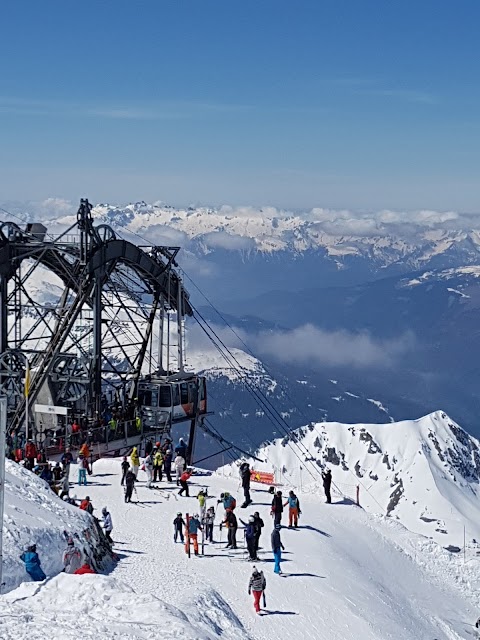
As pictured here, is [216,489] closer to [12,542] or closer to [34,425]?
[34,425]

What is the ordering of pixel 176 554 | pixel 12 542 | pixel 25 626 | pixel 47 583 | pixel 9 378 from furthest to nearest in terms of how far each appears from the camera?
1. pixel 9 378
2. pixel 176 554
3. pixel 12 542
4. pixel 47 583
5. pixel 25 626

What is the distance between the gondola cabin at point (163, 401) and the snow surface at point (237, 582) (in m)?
7.73

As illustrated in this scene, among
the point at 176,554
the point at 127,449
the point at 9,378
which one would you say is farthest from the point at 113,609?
the point at 9,378

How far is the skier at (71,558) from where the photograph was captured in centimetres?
2053

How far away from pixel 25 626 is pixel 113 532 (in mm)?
12214

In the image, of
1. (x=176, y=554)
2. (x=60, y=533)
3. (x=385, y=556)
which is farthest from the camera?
(x=385, y=556)

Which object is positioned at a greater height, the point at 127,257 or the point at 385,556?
the point at 127,257

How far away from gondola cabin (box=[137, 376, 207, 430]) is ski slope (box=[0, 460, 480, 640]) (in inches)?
333

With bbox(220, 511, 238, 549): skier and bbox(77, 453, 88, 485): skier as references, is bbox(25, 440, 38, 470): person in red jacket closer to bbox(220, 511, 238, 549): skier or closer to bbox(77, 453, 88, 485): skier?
bbox(77, 453, 88, 485): skier

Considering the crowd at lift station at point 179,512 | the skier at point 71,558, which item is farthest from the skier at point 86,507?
the skier at point 71,558

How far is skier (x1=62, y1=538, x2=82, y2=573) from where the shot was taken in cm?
2053

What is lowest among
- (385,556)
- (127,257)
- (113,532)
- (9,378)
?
(385,556)

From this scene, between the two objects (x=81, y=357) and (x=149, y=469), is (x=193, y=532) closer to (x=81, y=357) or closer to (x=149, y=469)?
(x=149, y=469)

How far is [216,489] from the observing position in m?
33.0
